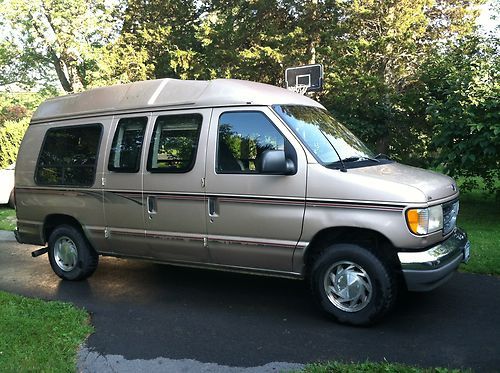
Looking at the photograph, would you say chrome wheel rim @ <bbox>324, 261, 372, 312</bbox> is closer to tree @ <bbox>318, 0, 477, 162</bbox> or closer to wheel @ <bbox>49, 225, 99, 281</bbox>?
wheel @ <bbox>49, 225, 99, 281</bbox>

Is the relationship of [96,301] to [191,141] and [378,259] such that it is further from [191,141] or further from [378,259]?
[378,259]

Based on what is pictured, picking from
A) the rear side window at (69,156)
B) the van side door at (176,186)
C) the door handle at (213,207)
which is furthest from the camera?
the rear side window at (69,156)

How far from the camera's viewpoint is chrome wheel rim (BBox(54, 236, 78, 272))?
6.57 meters

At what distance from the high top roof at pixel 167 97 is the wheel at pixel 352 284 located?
171 cm

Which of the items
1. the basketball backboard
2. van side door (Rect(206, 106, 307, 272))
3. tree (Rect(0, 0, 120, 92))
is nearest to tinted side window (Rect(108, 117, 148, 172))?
van side door (Rect(206, 106, 307, 272))

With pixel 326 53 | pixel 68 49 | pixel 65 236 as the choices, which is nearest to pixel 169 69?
pixel 68 49

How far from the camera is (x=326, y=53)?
18094mm

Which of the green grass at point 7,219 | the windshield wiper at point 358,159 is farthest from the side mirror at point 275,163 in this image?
the green grass at point 7,219

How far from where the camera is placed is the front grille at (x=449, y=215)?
15.1ft

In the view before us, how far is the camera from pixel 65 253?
6.64 m

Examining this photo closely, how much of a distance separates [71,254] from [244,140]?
3.07 meters

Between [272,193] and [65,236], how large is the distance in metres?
3.23

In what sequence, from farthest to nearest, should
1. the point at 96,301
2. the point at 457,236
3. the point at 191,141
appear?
the point at 96,301
the point at 191,141
the point at 457,236

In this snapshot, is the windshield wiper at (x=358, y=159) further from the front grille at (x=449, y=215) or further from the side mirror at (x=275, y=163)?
the front grille at (x=449, y=215)
